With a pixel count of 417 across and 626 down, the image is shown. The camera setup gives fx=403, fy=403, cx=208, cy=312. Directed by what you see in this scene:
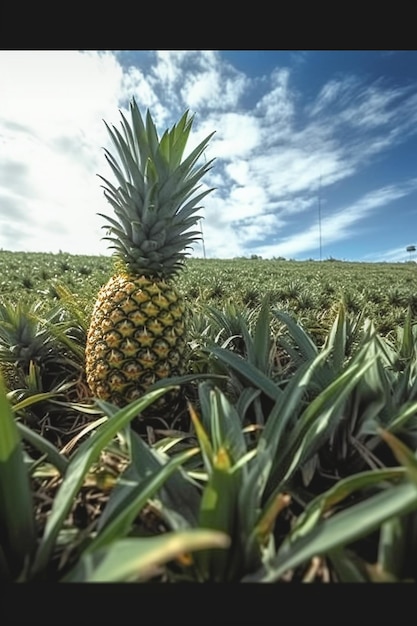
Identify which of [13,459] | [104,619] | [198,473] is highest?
[13,459]

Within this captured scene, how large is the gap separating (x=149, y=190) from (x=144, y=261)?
11.9 inches

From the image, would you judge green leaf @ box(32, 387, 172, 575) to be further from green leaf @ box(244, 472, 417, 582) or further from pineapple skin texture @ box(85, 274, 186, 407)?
pineapple skin texture @ box(85, 274, 186, 407)

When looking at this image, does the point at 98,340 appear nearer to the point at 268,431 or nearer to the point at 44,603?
the point at 268,431

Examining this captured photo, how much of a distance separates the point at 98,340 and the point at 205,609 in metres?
1.13

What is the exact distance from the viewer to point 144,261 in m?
1.77

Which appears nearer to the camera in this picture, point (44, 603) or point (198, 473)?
point (44, 603)

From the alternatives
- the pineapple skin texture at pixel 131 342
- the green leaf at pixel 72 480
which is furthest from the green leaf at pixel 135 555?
the pineapple skin texture at pixel 131 342

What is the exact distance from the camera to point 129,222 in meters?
1.80

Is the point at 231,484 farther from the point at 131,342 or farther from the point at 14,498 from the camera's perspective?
the point at 131,342

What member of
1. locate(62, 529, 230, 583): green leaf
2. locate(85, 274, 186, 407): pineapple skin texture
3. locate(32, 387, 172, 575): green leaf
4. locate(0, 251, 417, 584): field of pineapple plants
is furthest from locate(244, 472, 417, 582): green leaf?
locate(85, 274, 186, 407): pineapple skin texture

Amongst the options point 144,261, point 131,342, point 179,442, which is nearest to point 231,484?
point 179,442

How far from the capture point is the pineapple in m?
1.62

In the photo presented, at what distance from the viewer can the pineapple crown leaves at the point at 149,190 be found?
1.76 m
